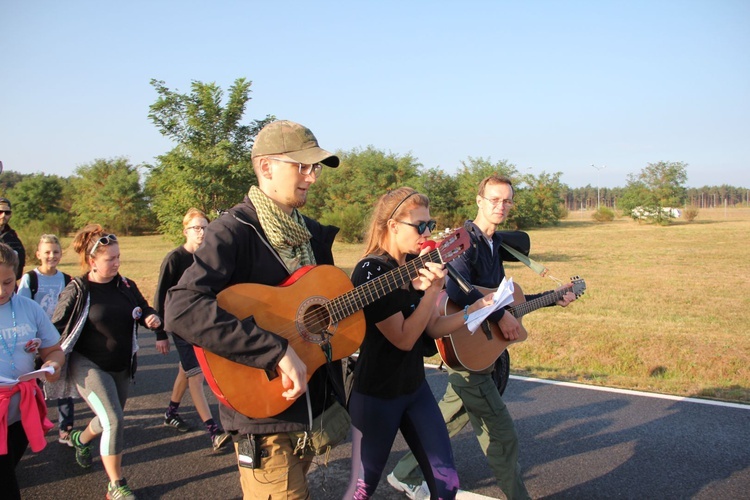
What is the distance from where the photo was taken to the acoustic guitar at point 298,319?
89.0 inches

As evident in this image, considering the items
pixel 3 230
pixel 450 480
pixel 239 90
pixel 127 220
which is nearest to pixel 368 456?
pixel 450 480

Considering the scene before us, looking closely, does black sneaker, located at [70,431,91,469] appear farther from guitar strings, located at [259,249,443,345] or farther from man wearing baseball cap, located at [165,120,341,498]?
guitar strings, located at [259,249,443,345]

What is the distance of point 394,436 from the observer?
10.2 ft

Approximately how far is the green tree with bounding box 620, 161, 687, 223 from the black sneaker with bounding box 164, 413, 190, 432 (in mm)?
53906

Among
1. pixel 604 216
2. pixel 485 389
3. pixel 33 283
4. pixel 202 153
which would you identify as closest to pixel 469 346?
pixel 485 389

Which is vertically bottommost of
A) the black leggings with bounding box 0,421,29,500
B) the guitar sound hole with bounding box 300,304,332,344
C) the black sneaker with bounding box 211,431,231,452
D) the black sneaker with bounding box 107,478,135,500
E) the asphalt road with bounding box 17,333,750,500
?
the asphalt road with bounding box 17,333,750,500

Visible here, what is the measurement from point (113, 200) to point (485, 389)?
56626mm

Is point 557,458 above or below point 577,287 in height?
below

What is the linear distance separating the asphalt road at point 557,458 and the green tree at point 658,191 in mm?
51444

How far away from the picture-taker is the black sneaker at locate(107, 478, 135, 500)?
3.87 metres

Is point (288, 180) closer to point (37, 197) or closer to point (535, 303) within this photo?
point (535, 303)

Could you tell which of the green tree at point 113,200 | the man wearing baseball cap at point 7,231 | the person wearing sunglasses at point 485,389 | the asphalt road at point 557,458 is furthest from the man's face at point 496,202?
the green tree at point 113,200

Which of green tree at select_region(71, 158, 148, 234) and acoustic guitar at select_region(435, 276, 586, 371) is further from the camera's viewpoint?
green tree at select_region(71, 158, 148, 234)

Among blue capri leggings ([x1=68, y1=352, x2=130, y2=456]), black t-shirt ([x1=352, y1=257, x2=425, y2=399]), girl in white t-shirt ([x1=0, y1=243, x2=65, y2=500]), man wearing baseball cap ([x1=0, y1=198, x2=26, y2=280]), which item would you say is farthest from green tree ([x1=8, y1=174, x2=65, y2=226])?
black t-shirt ([x1=352, y1=257, x2=425, y2=399])
